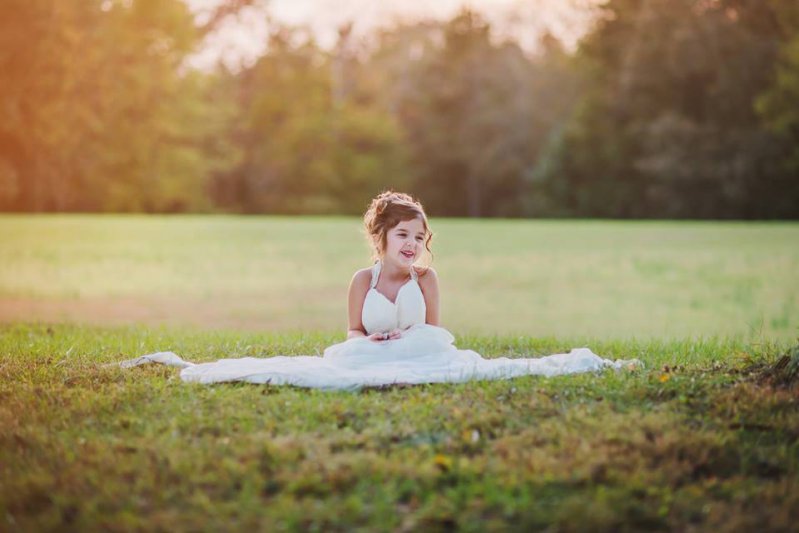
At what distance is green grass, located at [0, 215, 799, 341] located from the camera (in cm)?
1769

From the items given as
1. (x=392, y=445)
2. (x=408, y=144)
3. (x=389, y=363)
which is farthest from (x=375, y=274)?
(x=408, y=144)

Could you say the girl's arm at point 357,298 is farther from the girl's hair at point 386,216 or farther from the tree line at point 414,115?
the tree line at point 414,115

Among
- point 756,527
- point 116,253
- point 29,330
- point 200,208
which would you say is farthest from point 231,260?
point 200,208

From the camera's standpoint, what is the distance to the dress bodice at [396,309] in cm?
777

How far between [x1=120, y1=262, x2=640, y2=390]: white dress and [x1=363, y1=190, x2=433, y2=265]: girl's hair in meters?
0.20

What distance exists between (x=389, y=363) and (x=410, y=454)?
2.09m

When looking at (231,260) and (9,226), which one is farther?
(9,226)

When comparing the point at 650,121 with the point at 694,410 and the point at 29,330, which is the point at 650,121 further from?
the point at 694,410

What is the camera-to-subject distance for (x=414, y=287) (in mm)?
7820

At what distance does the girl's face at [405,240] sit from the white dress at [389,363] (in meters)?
0.20

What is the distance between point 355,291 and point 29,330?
554 cm

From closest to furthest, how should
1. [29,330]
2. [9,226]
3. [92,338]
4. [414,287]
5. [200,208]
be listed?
[414,287] → [92,338] → [29,330] → [9,226] → [200,208]

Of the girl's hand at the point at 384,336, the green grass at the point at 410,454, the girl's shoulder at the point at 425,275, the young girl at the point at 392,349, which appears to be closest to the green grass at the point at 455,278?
the girl's shoulder at the point at 425,275

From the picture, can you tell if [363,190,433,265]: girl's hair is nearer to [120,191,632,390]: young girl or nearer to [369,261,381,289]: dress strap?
[120,191,632,390]: young girl
